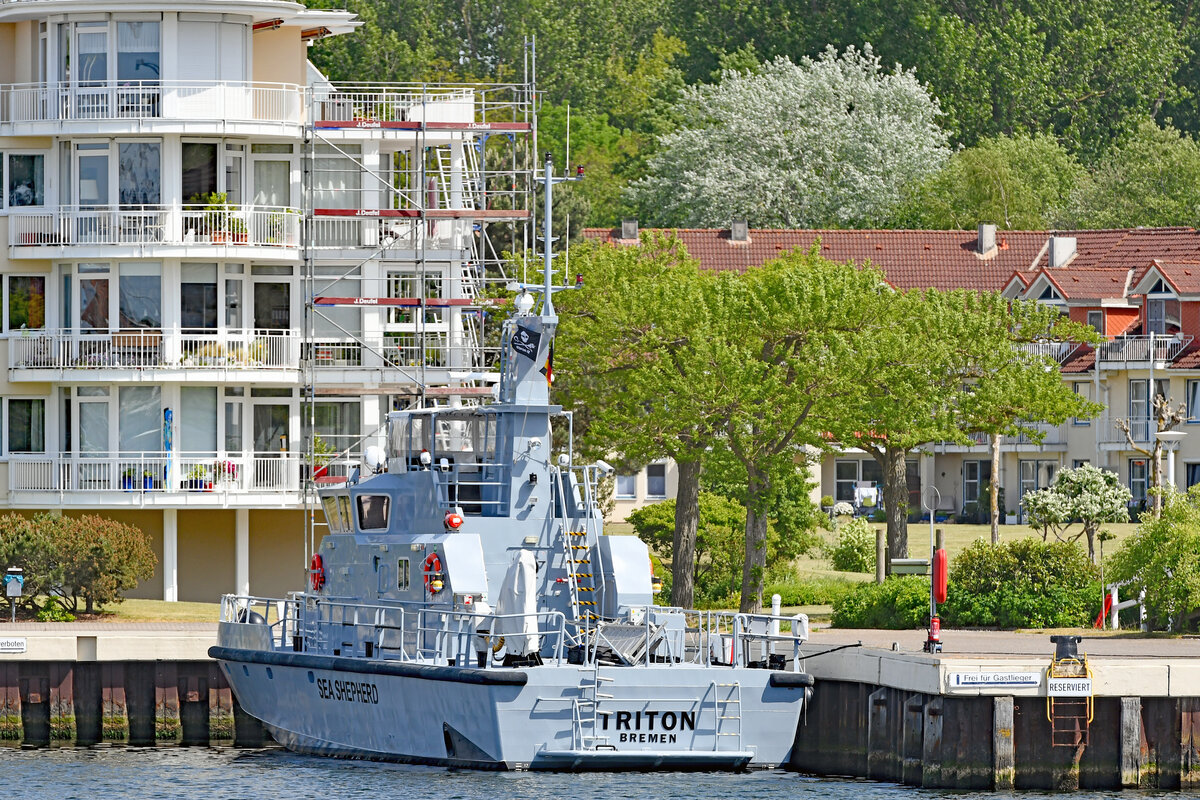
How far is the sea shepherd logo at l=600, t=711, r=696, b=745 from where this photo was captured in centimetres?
3753

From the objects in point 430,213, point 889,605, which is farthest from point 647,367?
point 889,605

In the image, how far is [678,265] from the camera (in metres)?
62.2

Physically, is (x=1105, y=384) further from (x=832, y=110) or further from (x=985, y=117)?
(x=985, y=117)

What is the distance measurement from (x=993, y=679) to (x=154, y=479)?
2708 centimetres

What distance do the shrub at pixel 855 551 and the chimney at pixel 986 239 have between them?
26.8 m

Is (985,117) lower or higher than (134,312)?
higher

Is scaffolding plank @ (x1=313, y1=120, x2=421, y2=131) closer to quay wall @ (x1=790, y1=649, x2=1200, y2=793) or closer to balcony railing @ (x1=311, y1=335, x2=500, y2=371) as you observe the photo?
balcony railing @ (x1=311, y1=335, x2=500, y2=371)

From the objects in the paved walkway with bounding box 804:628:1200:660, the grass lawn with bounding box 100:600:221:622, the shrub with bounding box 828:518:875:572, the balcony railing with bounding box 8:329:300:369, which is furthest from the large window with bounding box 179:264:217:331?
the shrub with bounding box 828:518:875:572

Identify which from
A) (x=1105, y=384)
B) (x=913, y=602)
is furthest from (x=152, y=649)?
(x=1105, y=384)

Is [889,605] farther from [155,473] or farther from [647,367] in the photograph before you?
[155,473]

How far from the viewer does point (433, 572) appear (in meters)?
40.0

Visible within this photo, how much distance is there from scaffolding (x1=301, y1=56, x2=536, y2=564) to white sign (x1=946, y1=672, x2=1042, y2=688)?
23.4m

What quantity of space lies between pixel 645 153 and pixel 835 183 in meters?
12.4

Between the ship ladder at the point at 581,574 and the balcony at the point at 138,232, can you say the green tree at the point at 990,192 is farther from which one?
the ship ladder at the point at 581,574
